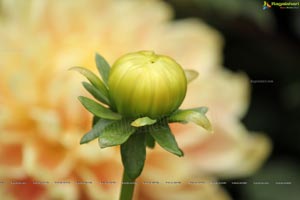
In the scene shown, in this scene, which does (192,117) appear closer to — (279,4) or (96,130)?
(96,130)

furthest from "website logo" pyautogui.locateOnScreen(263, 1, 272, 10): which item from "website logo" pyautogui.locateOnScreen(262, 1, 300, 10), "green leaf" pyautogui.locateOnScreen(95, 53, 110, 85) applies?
"green leaf" pyautogui.locateOnScreen(95, 53, 110, 85)

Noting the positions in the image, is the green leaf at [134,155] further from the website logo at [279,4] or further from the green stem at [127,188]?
the website logo at [279,4]

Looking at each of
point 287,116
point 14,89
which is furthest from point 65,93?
point 287,116

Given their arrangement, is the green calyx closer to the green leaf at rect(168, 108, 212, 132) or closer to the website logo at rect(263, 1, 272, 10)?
the green leaf at rect(168, 108, 212, 132)

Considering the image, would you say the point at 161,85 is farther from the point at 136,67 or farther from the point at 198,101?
the point at 198,101

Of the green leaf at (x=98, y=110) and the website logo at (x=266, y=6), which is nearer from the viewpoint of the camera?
the green leaf at (x=98, y=110)

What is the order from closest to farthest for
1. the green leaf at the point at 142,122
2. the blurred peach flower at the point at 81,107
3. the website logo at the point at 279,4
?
the green leaf at the point at 142,122
the blurred peach flower at the point at 81,107
the website logo at the point at 279,4

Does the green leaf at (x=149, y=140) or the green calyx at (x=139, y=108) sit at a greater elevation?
the green calyx at (x=139, y=108)

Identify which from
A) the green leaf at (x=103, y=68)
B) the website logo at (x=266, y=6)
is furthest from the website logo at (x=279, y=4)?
the green leaf at (x=103, y=68)

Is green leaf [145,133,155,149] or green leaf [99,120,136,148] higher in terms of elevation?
green leaf [99,120,136,148]

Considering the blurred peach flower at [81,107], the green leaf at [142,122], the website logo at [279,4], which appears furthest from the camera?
the website logo at [279,4]
